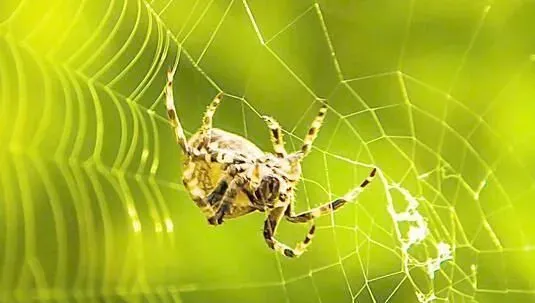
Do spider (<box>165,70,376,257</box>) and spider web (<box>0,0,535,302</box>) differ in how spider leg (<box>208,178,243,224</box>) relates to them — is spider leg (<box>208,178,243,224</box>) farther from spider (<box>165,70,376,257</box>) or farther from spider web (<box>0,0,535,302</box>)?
spider web (<box>0,0,535,302</box>)

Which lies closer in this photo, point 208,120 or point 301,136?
point 208,120

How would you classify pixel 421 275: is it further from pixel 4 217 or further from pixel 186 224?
pixel 4 217

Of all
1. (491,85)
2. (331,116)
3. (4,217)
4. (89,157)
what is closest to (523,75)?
(491,85)

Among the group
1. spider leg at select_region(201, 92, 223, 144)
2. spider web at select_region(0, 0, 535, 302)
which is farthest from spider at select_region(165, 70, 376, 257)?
spider web at select_region(0, 0, 535, 302)

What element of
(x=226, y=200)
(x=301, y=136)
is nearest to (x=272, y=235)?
(x=226, y=200)

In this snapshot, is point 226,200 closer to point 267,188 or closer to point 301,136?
point 267,188

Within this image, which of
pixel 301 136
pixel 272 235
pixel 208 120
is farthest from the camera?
pixel 301 136

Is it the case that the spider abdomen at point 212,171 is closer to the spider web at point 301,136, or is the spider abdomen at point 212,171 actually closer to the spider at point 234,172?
the spider at point 234,172

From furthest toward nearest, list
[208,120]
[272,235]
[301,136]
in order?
[301,136] < [272,235] < [208,120]
